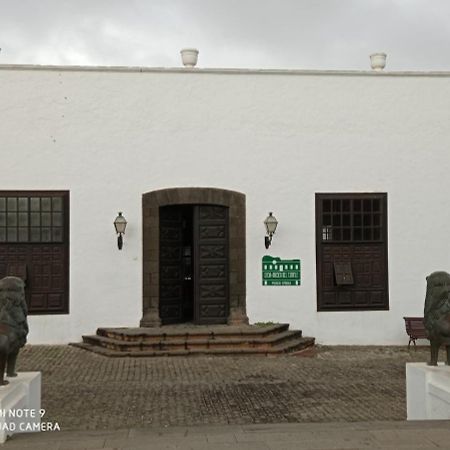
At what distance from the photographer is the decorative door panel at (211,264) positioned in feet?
43.4

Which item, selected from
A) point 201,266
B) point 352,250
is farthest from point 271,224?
point 352,250

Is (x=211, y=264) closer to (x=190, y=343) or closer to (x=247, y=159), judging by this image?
(x=190, y=343)

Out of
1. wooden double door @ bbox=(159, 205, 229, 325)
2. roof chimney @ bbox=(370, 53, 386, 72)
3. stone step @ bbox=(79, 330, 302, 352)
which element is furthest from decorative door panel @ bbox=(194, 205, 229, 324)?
roof chimney @ bbox=(370, 53, 386, 72)

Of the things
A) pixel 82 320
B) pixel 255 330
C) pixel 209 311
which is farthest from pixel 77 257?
pixel 255 330

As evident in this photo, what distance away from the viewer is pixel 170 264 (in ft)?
43.9

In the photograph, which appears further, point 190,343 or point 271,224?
point 271,224

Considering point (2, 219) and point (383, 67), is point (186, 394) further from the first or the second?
point (383, 67)

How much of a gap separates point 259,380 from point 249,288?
3.47 m

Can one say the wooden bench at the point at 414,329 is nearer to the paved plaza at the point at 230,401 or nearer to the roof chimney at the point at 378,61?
the paved plaza at the point at 230,401

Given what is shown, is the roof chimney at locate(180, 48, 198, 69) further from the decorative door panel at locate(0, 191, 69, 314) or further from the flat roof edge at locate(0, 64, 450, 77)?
the decorative door panel at locate(0, 191, 69, 314)

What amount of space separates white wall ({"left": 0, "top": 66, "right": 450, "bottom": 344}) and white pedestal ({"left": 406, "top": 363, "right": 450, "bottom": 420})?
6076 mm

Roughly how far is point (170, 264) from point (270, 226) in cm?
219

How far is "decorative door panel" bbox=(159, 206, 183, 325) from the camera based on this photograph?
13234 mm

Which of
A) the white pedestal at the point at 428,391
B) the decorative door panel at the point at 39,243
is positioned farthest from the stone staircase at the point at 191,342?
the white pedestal at the point at 428,391
